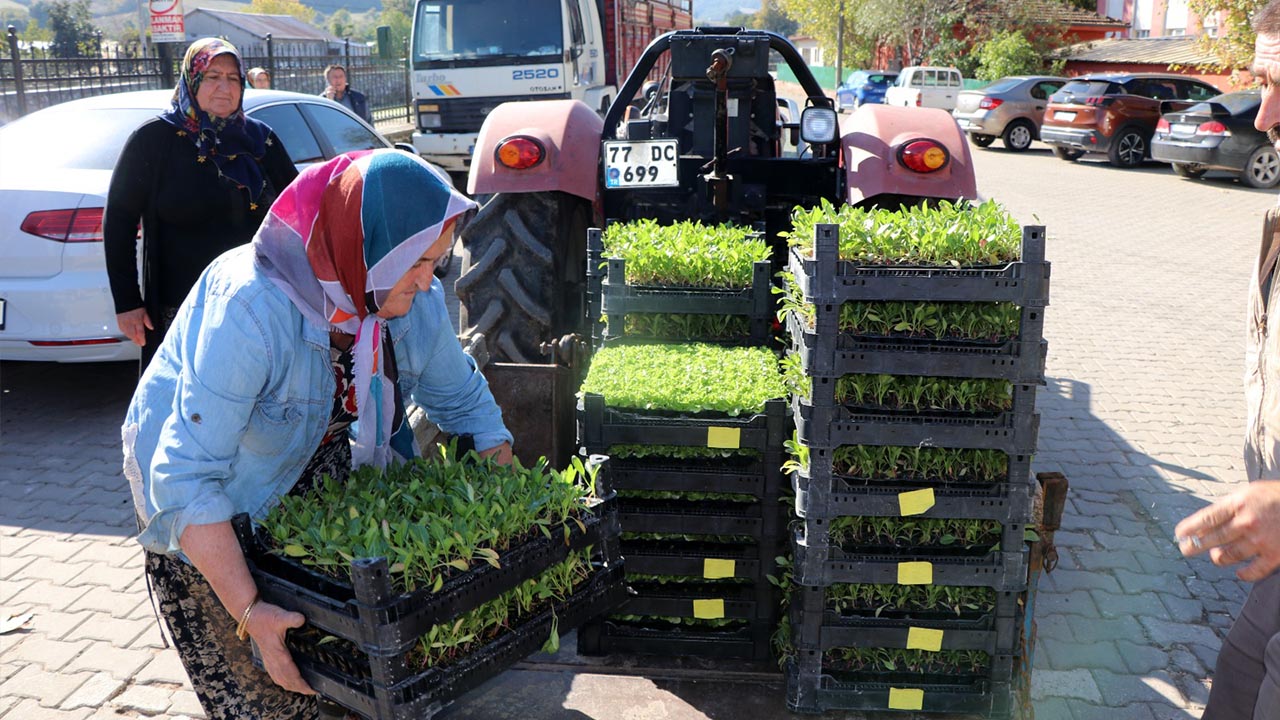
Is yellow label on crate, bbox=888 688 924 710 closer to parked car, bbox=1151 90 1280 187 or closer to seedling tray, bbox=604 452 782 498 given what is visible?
seedling tray, bbox=604 452 782 498

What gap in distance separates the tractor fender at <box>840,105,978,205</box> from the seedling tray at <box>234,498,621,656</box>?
316cm

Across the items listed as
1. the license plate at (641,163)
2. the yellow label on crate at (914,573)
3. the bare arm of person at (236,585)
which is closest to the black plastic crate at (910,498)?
the yellow label on crate at (914,573)

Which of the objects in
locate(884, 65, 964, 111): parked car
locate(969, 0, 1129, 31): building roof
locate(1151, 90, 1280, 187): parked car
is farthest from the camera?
locate(969, 0, 1129, 31): building roof

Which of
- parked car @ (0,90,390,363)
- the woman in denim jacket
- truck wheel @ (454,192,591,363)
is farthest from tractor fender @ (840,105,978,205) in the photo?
parked car @ (0,90,390,363)

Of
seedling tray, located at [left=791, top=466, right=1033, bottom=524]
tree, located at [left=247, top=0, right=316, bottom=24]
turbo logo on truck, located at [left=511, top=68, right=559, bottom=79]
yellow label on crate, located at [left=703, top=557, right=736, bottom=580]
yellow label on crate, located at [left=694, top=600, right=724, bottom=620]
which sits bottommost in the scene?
yellow label on crate, located at [left=694, top=600, right=724, bottom=620]

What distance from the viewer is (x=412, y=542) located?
2.04 m

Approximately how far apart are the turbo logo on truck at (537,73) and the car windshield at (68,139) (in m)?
7.33

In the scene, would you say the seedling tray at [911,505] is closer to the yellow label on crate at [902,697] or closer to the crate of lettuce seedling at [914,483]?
the crate of lettuce seedling at [914,483]

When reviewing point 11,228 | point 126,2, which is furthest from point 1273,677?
point 126,2

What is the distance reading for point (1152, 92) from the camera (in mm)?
20234

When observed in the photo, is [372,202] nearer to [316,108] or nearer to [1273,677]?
[1273,677]

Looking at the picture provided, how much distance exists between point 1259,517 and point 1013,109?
23467 millimetres

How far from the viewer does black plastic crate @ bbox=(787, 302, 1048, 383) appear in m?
2.99

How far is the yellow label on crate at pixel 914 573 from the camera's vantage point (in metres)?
3.16
